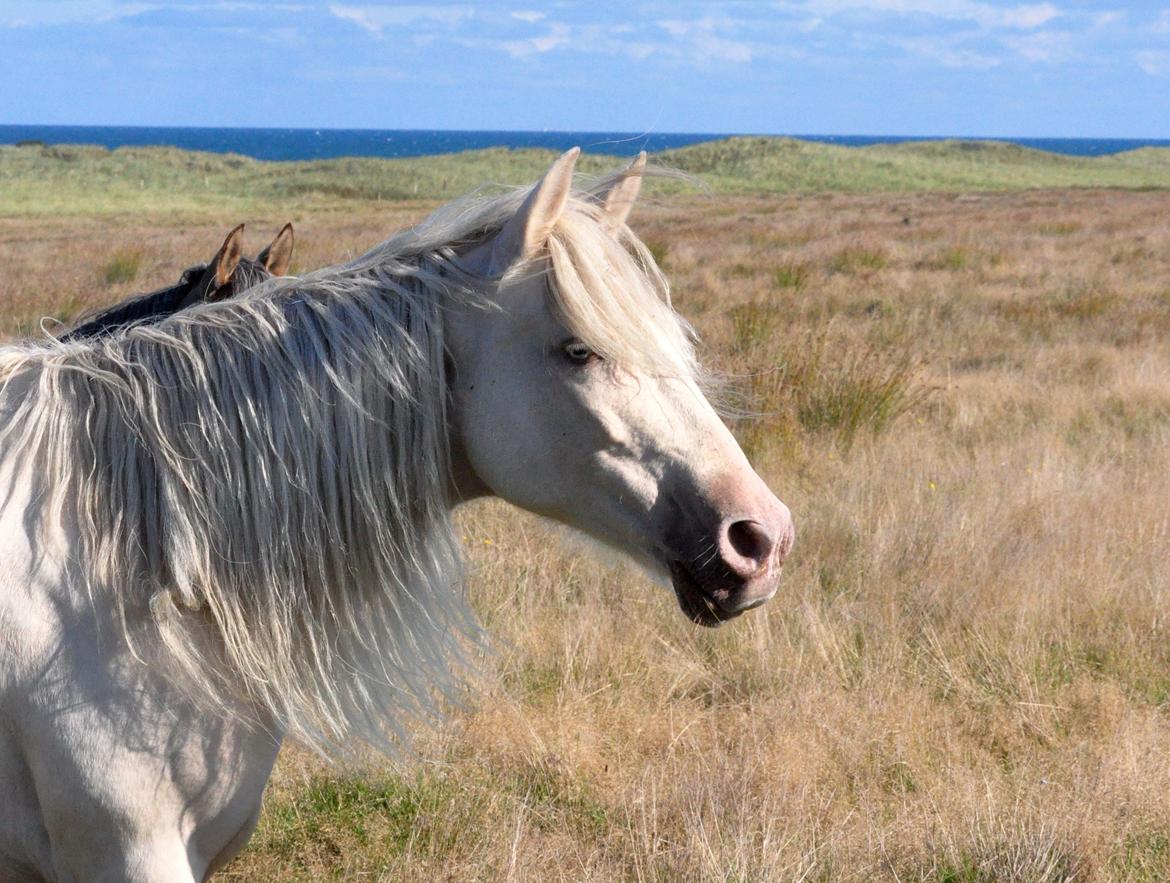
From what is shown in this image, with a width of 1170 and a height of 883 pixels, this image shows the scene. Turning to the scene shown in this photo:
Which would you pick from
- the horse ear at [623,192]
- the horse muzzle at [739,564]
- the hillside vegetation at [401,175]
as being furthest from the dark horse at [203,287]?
the hillside vegetation at [401,175]

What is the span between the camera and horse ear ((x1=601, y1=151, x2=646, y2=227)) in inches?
78.2

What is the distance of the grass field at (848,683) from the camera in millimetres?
2748

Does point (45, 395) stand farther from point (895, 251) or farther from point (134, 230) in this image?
point (134, 230)

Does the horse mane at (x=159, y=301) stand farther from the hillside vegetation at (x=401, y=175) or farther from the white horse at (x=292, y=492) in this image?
the hillside vegetation at (x=401, y=175)

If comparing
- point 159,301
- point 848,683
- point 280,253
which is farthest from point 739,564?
point 280,253

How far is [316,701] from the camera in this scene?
6.37ft

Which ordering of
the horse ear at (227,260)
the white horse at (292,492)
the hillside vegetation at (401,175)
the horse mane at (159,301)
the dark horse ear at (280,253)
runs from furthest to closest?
the hillside vegetation at (401,175) → the dark horse ear at (280,253) → the horse ear at (227,260) → the horse mane at (159,301) → the white horse at (292,492)

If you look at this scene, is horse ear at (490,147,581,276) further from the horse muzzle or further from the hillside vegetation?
the hillside vegetation

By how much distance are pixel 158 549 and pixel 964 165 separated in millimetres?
70476

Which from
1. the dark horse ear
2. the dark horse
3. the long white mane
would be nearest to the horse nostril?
the long white mane

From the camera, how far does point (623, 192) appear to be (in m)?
2.02

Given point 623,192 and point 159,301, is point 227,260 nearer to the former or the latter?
point 159,301

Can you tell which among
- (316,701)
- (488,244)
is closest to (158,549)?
(316,701)

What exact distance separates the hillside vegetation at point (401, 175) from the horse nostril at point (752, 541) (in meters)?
35.6
